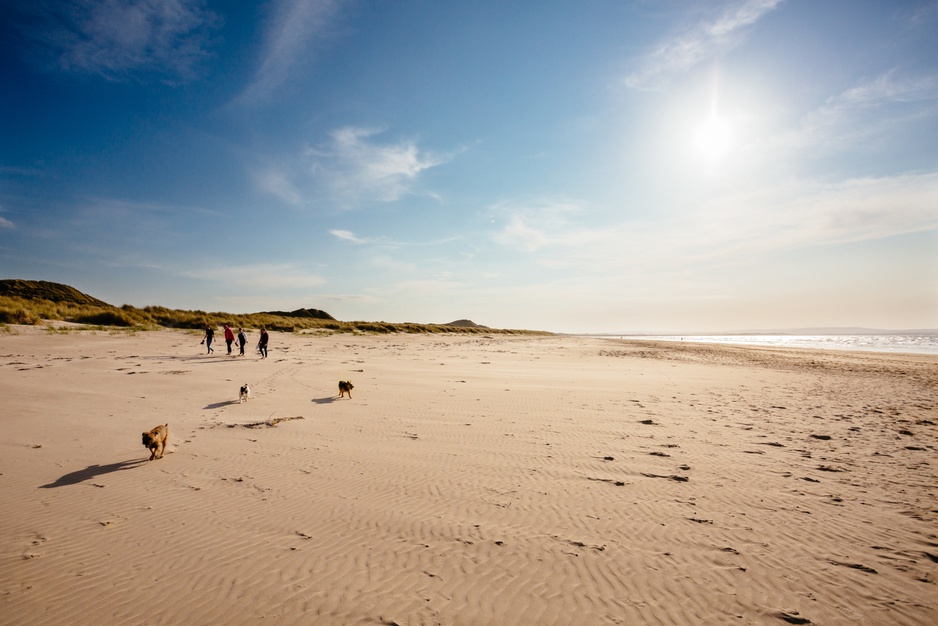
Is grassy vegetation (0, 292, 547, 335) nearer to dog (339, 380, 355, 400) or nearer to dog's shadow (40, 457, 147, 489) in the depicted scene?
dog (339, 380, 355, 400)

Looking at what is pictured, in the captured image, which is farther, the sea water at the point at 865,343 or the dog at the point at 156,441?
the sea water at the point at 865,343

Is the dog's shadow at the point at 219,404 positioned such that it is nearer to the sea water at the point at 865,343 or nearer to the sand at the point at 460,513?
the sand at the point at 460,513

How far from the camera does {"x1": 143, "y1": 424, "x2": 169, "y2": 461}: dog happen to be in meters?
6.23

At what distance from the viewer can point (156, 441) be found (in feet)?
20.9

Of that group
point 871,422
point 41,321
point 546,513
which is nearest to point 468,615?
point 546,513

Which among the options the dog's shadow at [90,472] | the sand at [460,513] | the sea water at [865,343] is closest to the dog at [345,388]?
the sand at [460,513]

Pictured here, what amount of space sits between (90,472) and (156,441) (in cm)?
86

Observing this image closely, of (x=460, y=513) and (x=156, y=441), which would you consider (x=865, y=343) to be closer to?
(x=460, y=513)

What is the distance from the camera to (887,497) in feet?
18.2

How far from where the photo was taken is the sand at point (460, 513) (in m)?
3.39

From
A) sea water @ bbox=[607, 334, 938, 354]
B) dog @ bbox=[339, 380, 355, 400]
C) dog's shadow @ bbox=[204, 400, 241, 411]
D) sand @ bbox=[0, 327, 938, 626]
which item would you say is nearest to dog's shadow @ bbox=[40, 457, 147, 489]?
sand @ bbox=[0, 327, 938, 626]

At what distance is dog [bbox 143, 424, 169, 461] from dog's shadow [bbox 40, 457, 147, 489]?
187mm

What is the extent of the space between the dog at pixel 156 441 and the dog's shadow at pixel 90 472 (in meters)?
0.19

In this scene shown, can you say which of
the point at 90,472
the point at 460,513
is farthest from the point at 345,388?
the point at 460,513
